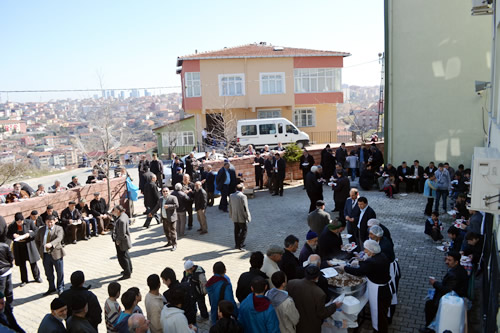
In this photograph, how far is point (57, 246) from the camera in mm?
8531

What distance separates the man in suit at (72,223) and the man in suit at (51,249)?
2918 millimetres

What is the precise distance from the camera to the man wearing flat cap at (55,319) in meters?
4.94

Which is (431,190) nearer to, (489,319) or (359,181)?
(359,181)

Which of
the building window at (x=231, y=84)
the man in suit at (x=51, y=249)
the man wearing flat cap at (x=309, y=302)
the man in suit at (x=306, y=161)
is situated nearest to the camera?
the man wearing flat cap at (x=309, y=302)

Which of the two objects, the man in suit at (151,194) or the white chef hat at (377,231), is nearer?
the white chef hat at (377,231)

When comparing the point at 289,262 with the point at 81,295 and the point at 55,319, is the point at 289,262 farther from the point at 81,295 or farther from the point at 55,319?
the point at 55,319

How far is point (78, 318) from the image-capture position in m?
5.13

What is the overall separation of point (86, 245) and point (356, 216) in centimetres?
788

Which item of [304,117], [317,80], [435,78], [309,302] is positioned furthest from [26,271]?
[317,80]

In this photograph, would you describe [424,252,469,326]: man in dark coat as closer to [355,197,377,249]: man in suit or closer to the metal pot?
the metal pot

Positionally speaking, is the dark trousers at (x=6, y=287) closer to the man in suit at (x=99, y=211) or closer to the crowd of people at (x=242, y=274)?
the crowd of people at (x=242, y=274)

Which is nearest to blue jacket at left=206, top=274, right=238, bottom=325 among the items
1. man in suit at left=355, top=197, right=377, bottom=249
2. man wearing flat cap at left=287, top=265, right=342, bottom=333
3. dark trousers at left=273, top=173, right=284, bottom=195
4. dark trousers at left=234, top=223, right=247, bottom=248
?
man wearing flat cap at left=287, top=265, right=342, bottom=333

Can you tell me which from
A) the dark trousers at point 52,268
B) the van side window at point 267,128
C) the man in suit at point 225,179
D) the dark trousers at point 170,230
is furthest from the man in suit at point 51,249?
the van side window at point 267,128

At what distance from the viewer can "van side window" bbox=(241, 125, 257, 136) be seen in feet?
90.9
